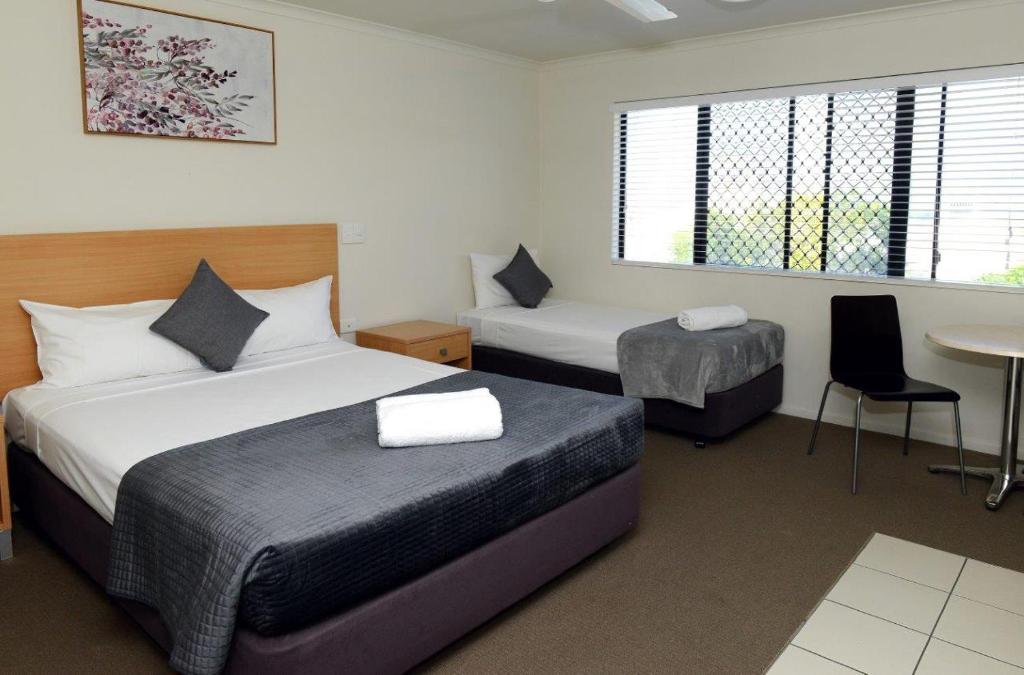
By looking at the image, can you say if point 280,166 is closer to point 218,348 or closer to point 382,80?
point 382,80

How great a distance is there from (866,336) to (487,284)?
2.47 metres

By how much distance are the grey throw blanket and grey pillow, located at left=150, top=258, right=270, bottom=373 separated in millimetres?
2068

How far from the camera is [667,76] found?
17.3ft

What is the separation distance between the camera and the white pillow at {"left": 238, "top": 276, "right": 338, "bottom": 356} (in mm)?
3889

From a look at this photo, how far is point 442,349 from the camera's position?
185 inches

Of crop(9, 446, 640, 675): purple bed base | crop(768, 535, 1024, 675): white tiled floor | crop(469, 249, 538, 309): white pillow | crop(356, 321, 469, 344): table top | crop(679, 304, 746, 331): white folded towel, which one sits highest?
crop(469, 249, 538, 309): white pillow

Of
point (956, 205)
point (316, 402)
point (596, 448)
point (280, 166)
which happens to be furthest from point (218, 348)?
point (956, 205)

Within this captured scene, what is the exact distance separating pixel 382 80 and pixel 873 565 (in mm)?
3746

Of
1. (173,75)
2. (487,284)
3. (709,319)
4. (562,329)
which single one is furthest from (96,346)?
(709,319)

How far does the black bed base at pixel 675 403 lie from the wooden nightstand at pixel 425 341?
0.88 feet

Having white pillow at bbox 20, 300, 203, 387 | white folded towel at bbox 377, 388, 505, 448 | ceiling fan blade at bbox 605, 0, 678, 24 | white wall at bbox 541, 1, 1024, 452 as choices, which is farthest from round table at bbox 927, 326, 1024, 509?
white pillow at bbox 20, 300, 203, 387

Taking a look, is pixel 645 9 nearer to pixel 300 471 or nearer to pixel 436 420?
pixel 436 420

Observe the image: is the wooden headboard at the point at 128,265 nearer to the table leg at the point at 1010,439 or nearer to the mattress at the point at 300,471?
the mattress at the point at 300,471

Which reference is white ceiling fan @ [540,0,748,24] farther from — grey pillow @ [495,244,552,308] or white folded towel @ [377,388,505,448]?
grey pillow @ [495,244,552,308]
